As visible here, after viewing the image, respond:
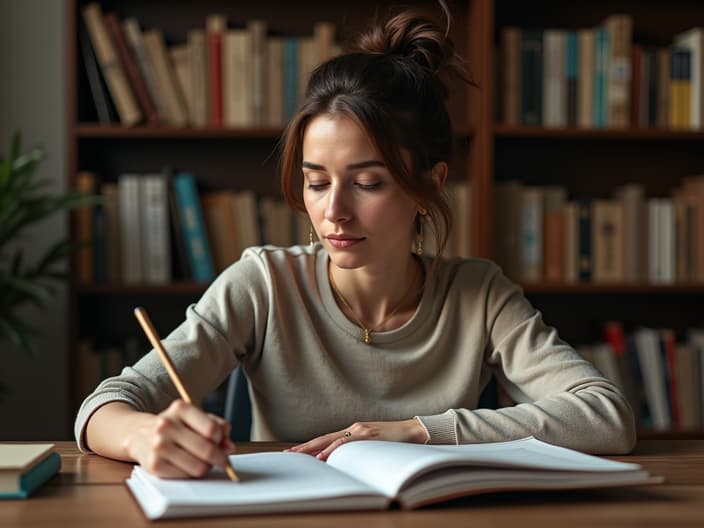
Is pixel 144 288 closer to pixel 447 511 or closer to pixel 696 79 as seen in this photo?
pixel 696 79

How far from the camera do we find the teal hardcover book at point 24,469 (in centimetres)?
93

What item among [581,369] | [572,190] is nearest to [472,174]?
[572,190]

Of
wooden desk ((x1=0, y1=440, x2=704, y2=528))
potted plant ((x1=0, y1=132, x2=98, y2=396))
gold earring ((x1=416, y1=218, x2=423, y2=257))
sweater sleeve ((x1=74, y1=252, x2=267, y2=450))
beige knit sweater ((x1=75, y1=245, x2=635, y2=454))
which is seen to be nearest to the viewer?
wooden desk ((x1=0, y1=440, x2=704, y2=528))

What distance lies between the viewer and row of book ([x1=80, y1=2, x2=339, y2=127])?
2691 millimetres

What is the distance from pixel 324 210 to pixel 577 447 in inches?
19.1

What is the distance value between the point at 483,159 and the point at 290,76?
60cm

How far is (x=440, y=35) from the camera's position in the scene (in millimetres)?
1580

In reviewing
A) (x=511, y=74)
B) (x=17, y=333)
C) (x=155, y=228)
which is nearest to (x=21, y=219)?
(x=17, y=333)

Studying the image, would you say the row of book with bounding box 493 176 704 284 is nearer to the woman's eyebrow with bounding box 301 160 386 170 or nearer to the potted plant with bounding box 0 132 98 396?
the potted plant with bounding box 0 132 98 396

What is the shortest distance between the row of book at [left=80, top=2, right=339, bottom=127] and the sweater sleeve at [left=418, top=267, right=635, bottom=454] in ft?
4.29

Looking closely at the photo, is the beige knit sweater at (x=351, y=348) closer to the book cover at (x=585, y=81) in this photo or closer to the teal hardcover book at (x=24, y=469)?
the teal hardcover book at (x=24, y=469)

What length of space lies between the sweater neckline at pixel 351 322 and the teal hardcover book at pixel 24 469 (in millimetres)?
597

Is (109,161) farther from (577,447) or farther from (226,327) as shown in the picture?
(577,447)

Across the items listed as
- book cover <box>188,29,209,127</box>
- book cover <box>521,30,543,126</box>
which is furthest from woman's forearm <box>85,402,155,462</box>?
book cover <box>521,30,543,126</box>
